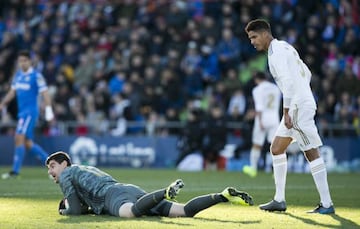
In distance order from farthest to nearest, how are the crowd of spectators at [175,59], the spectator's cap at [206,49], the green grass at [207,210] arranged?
the spectator's cap at [206,49] → the crowd of spectators at [175,59] → the green grass at [207,210]

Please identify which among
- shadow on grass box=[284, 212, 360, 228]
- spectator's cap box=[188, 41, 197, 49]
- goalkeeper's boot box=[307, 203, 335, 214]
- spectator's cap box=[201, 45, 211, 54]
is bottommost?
shadow on grass box=[284, 212, 360, 228]

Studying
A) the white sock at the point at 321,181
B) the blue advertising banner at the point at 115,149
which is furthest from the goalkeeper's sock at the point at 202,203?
the blue advertising banner at the point at 115,149

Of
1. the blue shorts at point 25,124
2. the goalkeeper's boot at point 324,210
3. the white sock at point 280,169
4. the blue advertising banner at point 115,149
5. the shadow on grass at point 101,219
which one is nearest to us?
the shadow on grass at point 101,219

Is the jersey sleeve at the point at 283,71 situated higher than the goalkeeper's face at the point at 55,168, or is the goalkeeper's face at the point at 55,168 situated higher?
the jersey sleeve at the point at 283,71

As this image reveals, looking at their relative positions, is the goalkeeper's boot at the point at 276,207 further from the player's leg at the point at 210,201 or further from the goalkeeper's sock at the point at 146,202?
the goalkeeper's sock at the point at 146,202

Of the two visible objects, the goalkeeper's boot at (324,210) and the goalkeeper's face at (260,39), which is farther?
the goalkeeper's face at (260,39)

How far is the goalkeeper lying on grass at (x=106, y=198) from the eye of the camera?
9.62 meters

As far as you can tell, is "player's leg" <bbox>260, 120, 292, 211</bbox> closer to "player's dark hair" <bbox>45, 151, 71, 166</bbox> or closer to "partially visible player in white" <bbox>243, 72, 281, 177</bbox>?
"player's dark hair" <bbox>45, 151, 71, 166</bbox>

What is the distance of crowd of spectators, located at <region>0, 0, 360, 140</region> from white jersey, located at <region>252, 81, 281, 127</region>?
337 cm

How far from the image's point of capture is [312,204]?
12328 mm

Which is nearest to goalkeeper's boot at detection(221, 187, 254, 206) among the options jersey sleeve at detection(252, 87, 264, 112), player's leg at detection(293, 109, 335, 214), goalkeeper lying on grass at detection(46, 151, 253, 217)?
goalkeeper lying on grass at detection(46, 151, 253, 217)

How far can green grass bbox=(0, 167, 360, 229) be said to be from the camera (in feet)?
30.6

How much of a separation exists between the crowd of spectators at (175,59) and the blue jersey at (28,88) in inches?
273

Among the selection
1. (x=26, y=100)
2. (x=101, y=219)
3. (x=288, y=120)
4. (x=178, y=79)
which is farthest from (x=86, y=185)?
(x=178, y=79)
